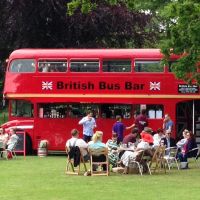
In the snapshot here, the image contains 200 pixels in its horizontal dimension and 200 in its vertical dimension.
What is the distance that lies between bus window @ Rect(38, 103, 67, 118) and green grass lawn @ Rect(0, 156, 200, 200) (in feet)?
26.1

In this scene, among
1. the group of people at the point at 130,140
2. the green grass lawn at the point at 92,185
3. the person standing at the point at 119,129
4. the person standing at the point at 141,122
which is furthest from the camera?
the person standing at the point at 141,122

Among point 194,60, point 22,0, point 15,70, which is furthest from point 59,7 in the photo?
point 194,60

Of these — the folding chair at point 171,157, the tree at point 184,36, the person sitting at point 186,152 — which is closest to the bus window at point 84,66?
the tree at point 184,36

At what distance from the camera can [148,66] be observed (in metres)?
29.0

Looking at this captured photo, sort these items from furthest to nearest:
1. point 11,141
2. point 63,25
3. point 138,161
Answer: point 63,25 → point 11,141 → point 138,161

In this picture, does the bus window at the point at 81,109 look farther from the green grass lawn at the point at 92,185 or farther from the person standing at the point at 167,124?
the green grass lawn at the point at 92,185

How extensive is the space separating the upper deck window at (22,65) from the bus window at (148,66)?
13.9 ft

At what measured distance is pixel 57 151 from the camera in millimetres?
30547

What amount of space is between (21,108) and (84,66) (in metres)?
3.08

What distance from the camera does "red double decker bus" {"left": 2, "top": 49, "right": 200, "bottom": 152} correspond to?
28.9 m

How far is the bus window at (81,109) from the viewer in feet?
96.2

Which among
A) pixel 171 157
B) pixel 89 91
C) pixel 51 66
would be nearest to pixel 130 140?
pixel 171 157

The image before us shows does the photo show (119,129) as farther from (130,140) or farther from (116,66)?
(130,140)

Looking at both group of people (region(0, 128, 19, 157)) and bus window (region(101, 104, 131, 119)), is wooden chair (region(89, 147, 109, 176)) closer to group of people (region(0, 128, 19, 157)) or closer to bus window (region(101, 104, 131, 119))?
group of people (region(0, 128, 19, 157))
